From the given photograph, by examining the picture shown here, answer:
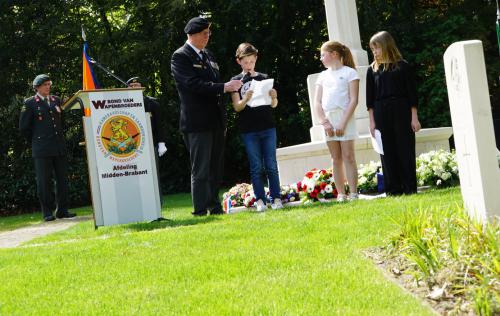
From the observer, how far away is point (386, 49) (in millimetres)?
7594

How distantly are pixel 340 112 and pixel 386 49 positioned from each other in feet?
2.87

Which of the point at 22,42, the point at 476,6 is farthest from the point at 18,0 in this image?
the point at 476,6

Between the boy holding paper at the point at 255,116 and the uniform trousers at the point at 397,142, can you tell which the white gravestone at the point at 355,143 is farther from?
the boy holding paper at the point at 255,116

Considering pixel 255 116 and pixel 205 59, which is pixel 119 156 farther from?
pixel 255 116

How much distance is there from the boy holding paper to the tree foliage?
10.9m

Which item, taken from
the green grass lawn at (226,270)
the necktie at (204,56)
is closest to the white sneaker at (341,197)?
the green grass lawn at (226,270)

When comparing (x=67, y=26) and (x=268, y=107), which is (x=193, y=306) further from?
(x=67, y=26)

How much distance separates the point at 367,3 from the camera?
717 inches

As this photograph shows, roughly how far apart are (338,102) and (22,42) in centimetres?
1377

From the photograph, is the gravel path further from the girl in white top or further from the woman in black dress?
the woman in black dress

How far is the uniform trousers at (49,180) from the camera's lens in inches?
448

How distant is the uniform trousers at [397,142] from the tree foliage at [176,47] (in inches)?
426

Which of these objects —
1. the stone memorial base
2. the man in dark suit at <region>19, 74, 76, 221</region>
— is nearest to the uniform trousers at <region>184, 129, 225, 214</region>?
the stone memorial base

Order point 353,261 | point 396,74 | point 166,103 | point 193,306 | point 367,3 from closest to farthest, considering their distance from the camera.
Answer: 1. point 193,306
2. point 353,261
3. point 396,74
4. point 367,3
5. point 166,103
